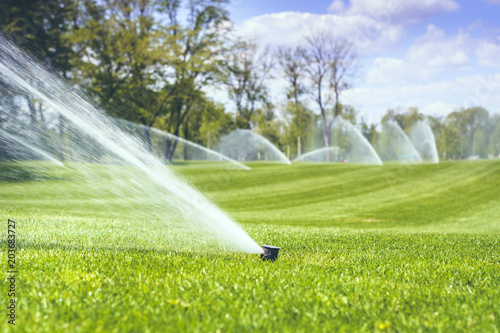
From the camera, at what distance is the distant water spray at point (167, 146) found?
30323 millimetres

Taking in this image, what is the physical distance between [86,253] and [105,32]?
28.1 m

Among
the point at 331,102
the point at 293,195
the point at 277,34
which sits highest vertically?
the point at 277,34

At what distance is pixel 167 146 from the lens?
41.3 meters

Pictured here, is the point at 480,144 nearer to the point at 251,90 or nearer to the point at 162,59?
the point at 251,90

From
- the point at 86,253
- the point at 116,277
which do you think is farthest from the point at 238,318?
the point at 86,253

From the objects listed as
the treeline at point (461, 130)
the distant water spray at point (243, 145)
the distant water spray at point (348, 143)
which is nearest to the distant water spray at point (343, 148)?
the distant water spray at point (348, 143)

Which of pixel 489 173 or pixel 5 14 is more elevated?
pixel 5 14

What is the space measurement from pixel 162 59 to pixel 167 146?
12527 millimetres

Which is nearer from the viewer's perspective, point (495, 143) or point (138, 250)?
point (138, 250)

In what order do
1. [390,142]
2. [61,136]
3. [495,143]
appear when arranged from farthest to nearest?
[390,142] → [495,143] → [61,136]

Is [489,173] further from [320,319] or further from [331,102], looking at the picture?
[320,319]

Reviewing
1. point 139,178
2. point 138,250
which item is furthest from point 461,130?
point 138,250

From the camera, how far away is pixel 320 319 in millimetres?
2912

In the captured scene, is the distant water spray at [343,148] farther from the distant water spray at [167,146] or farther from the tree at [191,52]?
the tree at [191,52]
